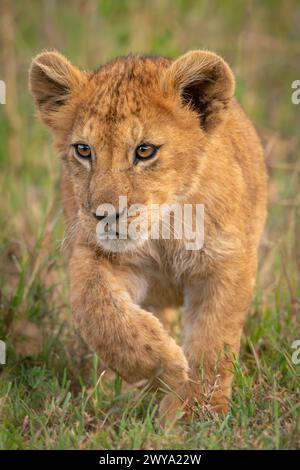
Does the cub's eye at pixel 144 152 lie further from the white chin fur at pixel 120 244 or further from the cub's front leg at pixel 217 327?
the cub's front leg at pixel 217 327

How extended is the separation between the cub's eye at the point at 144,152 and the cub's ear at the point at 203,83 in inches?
15.5

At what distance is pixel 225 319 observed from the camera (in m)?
4.80

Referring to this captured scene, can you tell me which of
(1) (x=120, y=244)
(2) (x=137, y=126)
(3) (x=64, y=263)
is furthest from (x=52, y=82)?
(3) (x=64, y=263)

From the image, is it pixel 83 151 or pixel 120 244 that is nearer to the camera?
pixel 120 244

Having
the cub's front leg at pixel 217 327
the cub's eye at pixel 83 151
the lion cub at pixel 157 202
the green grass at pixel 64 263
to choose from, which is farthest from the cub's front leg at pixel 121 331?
Result: the cub's eye at pixel 83 151

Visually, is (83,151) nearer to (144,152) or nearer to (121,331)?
(144,152)

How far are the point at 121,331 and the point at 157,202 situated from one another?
0.66 meters

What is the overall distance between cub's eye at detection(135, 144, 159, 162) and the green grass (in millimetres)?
1047

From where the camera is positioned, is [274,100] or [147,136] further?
[274,100]

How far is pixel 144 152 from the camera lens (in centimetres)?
442

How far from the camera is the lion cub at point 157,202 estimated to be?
171 inches
